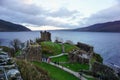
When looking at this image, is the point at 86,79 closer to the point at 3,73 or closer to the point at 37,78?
the point at 37,78

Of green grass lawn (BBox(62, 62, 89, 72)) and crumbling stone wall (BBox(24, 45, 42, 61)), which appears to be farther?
crumbling stone wall (BBox(24, 45, 42, 61))

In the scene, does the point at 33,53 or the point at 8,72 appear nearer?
the point at 8,72

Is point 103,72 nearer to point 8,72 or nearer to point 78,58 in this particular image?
point 78,58

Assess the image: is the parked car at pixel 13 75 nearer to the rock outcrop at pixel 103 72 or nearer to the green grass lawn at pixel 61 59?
the rock outcrop at pixel 103 72

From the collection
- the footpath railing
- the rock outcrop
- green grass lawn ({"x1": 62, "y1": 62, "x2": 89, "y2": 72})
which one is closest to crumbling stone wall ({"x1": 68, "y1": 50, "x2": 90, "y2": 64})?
green grass lawn ({"x1": 62, "y1": 62, "x2": 89, "y2": 72})

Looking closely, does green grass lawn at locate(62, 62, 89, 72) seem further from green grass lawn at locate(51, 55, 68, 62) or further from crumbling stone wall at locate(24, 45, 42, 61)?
crumbling stone wall at locate(24, 45, 42, 61)

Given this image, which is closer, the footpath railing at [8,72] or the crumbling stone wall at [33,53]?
the footpath railing at [8,72]

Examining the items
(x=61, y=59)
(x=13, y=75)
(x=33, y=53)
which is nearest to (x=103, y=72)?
(x=33, y=53)

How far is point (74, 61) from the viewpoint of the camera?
196 feet

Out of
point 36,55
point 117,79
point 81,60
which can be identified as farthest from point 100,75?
point 36,55

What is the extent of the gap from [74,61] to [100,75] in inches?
618

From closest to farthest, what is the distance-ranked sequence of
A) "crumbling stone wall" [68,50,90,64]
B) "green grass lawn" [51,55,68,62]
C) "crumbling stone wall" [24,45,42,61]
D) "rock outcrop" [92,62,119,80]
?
"rock outcrop" [92,62,119,80], "crumbling stone wall" [24,45,42,61], "crumbling stone wall" [68,50,90,64], "green grass lawn" [51,55,68,62]

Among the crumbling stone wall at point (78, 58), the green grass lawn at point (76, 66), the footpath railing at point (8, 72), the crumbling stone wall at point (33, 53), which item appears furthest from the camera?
the crumbling stone wall at point (78, 58)

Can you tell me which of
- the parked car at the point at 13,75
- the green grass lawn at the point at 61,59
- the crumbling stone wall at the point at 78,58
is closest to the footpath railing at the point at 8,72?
the parked car at the point at 13,75
